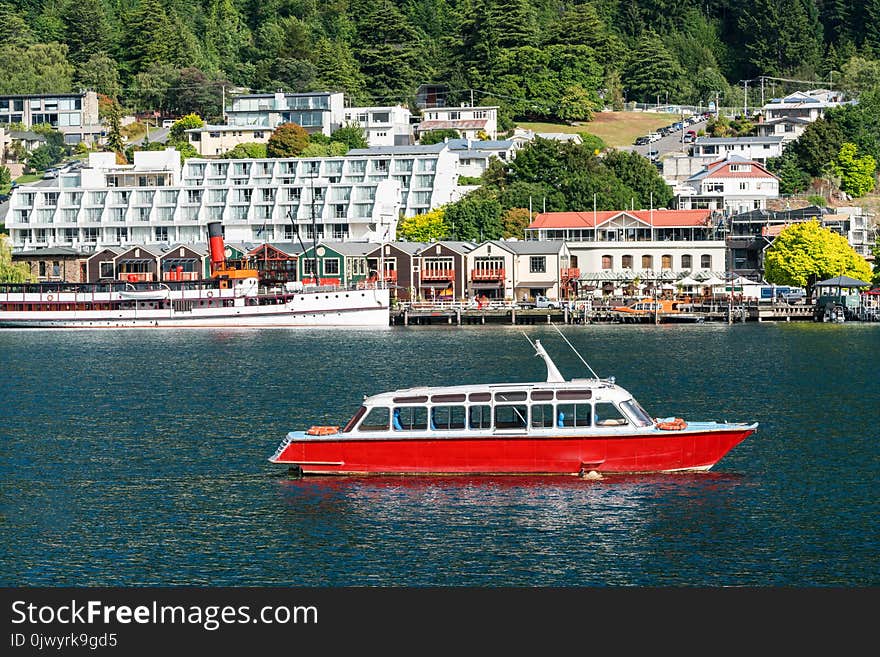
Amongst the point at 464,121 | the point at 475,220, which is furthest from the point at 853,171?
the point at 464,121

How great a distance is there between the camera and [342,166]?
168 meters

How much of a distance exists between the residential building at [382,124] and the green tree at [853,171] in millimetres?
51036

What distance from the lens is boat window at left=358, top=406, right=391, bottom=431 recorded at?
4462cm

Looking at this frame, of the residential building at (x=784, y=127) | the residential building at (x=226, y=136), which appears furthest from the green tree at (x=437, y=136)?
the residential building at (x=784, y=127)

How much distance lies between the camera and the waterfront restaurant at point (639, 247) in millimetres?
140250

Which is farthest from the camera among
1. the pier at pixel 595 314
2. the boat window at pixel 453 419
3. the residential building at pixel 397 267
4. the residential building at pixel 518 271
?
the residential building at pixel 397 267

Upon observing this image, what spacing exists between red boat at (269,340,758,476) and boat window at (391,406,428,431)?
0.09 ft

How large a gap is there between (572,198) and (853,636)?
426ft

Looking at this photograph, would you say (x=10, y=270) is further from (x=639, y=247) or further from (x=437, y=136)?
(x=437, y=136)

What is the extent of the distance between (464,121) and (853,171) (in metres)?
49.3

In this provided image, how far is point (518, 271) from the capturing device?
140 m

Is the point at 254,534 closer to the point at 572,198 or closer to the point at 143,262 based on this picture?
the point at 143,262

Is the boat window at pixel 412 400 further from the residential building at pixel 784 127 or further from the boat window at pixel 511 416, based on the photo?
the residential building at pixel 784 127

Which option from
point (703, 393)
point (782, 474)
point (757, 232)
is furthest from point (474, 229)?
point (782, 474)
